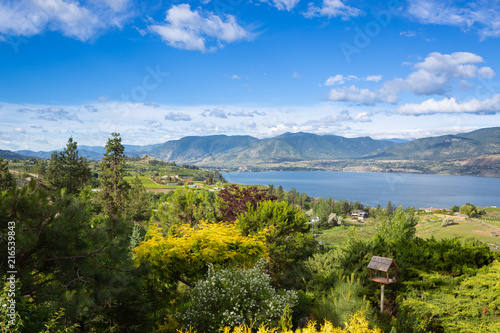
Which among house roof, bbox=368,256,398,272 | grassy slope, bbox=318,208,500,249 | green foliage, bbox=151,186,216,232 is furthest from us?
grassy slope, bbox=318,208,500,249

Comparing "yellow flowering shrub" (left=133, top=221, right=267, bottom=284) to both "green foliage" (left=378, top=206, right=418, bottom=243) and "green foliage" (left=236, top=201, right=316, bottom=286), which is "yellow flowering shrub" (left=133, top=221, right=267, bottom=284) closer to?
"green foliage" (left=236, top=201, right=316, bottom=286)

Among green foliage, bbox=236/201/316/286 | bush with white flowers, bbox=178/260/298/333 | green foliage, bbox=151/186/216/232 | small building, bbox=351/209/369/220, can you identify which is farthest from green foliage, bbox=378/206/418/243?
small building, bbox=351/209/369/220

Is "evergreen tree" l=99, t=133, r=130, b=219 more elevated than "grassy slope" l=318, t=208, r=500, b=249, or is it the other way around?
"evergreen tree" l=99, t=133, r=130, b=219

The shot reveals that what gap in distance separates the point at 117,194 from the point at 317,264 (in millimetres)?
23088

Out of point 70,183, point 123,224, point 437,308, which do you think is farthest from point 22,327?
point 70,183

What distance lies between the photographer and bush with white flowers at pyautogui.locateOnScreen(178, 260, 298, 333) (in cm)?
659

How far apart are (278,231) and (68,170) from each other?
25.6 metres

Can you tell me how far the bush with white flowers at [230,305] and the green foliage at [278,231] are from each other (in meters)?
6.30

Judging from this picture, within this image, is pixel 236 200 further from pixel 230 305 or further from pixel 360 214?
pixel 360 214

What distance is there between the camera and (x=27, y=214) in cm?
458

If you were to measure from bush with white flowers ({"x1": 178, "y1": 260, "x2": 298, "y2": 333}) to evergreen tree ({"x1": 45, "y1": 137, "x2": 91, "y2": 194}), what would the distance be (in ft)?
85.1

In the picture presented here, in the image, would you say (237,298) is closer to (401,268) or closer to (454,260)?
(401,268)

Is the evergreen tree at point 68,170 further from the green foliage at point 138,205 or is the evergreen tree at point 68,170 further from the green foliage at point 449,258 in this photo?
the green foliage at point 449,258

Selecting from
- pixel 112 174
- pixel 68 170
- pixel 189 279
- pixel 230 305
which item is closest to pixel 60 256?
pixel 230 305
